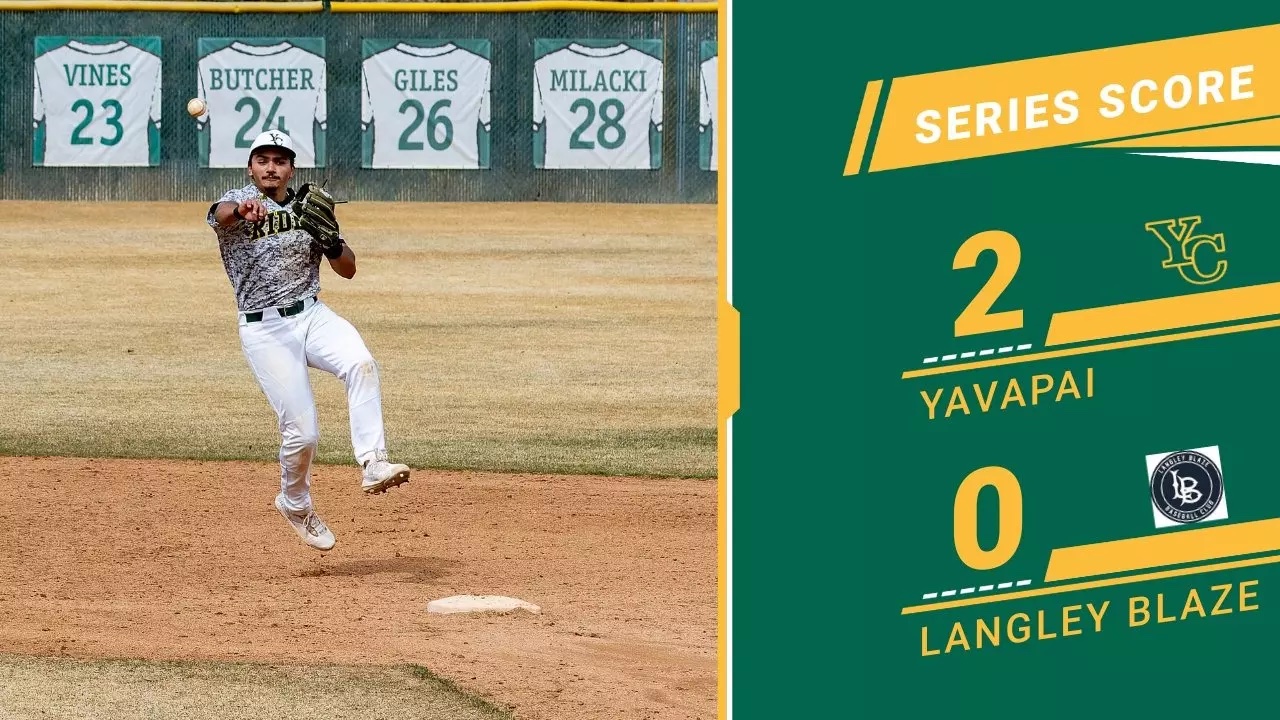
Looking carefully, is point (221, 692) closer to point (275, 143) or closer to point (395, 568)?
point (395, 568)

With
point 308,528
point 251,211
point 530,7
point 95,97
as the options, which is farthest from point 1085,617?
point 95,97

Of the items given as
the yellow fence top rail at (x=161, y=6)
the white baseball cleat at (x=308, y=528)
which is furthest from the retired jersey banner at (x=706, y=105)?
the white baseball cleat at (x=308, y=528)

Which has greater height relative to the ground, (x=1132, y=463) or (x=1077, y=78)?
(x=1077, y=78)

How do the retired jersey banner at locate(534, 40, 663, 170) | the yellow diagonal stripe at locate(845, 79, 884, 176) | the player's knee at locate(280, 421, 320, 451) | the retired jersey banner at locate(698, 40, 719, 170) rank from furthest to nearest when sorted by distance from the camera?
the retired jersey banner at locate(698, 40, 719, 170), the retired jersey banner at locate(534, 40, 663, 170), the player's knee at locate(280, 421, 320, 451), the yellow diagonal stripe at locate(845, 79, 884, 176)

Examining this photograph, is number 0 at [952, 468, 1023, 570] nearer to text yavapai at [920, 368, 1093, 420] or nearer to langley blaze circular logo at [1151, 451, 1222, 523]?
text yavapai at [920, 368, 1093, 420]

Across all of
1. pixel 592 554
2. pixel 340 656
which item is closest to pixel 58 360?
pixel 592 554

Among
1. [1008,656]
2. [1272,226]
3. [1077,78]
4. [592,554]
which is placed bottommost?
[592,554]

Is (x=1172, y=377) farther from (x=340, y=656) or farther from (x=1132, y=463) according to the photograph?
(x=340, y=656)

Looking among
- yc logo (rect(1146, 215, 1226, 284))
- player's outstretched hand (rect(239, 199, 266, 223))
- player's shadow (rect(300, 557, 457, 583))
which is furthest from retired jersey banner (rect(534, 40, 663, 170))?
yc logo (rect(1146, 215, 1226, 284))
